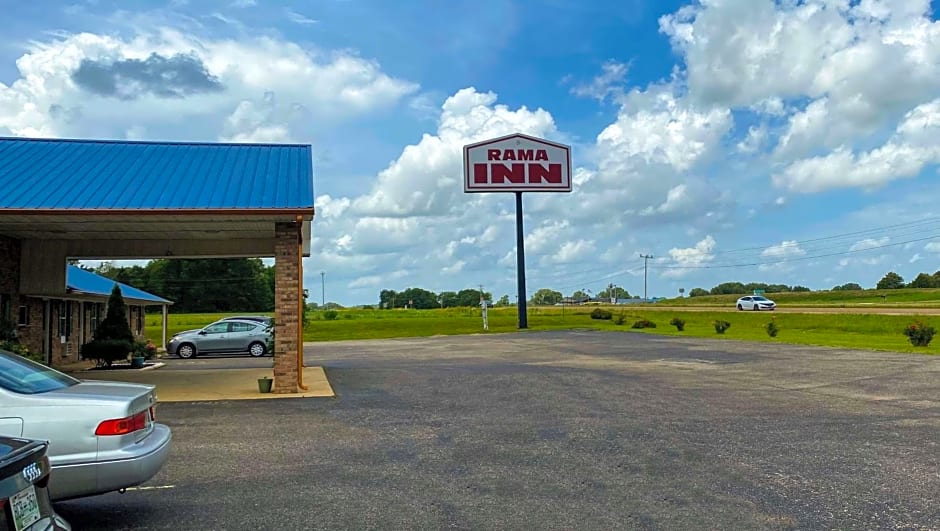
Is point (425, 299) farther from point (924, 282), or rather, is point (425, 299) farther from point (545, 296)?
point (924, 282)

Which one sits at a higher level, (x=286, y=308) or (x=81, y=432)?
(x=286, y=308)

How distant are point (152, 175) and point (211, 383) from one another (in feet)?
14.8

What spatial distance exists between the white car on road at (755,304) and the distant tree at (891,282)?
201 feet

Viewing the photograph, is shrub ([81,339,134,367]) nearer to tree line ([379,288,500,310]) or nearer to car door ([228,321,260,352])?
car door ([228,321,260,352])

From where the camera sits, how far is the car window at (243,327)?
92.7 ft

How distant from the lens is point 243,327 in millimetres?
28312

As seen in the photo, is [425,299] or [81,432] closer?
[81,432]

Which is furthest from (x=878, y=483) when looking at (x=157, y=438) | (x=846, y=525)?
(x=157, y=438)

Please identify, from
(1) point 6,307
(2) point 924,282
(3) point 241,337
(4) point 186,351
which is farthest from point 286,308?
(2) point 924,282

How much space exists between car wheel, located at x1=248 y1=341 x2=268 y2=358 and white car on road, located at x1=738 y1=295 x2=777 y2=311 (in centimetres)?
4898

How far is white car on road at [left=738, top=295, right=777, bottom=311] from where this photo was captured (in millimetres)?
65188

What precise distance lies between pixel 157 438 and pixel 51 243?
49.6ft

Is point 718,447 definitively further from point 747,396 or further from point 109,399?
point 109,399

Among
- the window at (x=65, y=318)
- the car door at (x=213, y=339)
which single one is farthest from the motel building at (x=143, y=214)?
the car door at (x=213, y=339)
